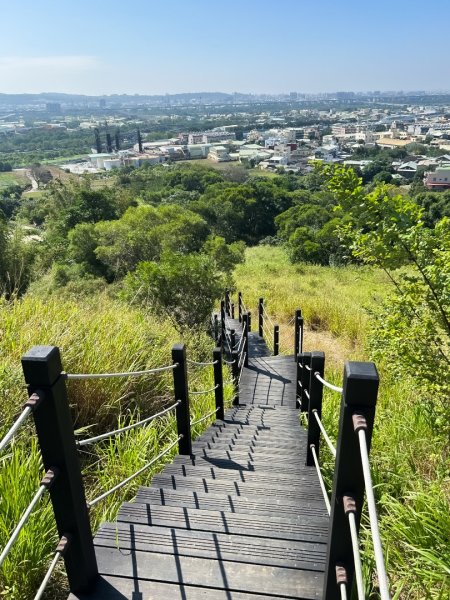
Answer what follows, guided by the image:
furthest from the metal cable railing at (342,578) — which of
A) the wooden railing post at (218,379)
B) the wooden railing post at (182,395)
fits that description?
the wooden railing post at (218,379)

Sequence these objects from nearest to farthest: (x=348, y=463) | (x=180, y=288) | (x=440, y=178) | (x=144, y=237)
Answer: (x=348, y=463) < (x=180, y=288) < (x=144, y=237) < (x=440, y=178)

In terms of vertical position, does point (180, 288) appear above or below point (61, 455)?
below

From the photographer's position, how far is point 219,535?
70.3 inches

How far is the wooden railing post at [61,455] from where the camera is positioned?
126cm

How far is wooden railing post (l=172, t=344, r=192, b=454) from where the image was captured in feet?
8.20

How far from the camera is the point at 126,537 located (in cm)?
174

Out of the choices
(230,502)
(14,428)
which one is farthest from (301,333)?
(14,428)

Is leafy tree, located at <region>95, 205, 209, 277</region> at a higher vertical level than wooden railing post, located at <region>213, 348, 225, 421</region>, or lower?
lower

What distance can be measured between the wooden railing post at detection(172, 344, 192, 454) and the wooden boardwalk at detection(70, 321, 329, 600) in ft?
0.39

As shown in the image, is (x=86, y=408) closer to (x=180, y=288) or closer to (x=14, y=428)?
(x=14, y=428)

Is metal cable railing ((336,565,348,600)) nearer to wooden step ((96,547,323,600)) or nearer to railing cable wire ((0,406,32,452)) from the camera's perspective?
wooden step ((96,547,323,600))

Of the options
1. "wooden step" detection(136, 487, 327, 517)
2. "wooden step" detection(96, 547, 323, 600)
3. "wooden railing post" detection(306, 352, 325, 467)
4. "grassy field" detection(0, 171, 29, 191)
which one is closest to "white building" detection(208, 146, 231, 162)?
"grassy field" detection(0, 171, 29, 191)

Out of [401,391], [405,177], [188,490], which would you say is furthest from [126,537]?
[405,177]

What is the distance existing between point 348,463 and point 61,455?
2.93 feet
